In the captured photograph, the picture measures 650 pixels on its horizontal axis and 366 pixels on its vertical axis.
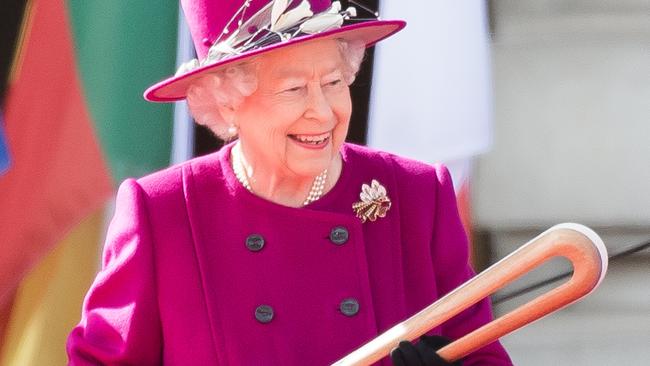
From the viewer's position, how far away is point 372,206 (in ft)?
9.98

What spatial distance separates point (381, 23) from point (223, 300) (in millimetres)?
603

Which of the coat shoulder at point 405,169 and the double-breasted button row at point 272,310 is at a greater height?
the coat shoulder at point 405,169

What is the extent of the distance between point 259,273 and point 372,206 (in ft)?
0.83

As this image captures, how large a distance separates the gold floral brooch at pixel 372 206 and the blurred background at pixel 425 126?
3.39 ft

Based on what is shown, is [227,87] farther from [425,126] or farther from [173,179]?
[425,126]

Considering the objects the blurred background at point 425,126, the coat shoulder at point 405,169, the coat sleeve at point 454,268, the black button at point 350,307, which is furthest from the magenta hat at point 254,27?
the blurred background at point 425,126

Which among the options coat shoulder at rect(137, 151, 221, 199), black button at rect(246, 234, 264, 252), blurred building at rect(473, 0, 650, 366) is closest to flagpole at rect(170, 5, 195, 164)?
blurred building at rect(473, 0, 650, 366)

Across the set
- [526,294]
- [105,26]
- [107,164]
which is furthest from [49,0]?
[526,294]

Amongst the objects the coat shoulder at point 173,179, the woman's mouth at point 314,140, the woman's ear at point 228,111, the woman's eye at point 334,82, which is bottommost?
the coat shoulder at point 173,179

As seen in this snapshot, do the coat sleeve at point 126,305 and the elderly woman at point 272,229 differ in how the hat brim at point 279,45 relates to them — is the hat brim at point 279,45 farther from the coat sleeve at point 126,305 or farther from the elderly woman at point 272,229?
the coat sleeve at point 126,305

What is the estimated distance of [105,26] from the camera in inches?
159

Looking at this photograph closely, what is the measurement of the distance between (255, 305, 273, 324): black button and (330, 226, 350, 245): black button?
18 centimetres

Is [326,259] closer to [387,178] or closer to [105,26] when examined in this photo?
[387,178]

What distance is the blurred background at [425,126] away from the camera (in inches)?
158
